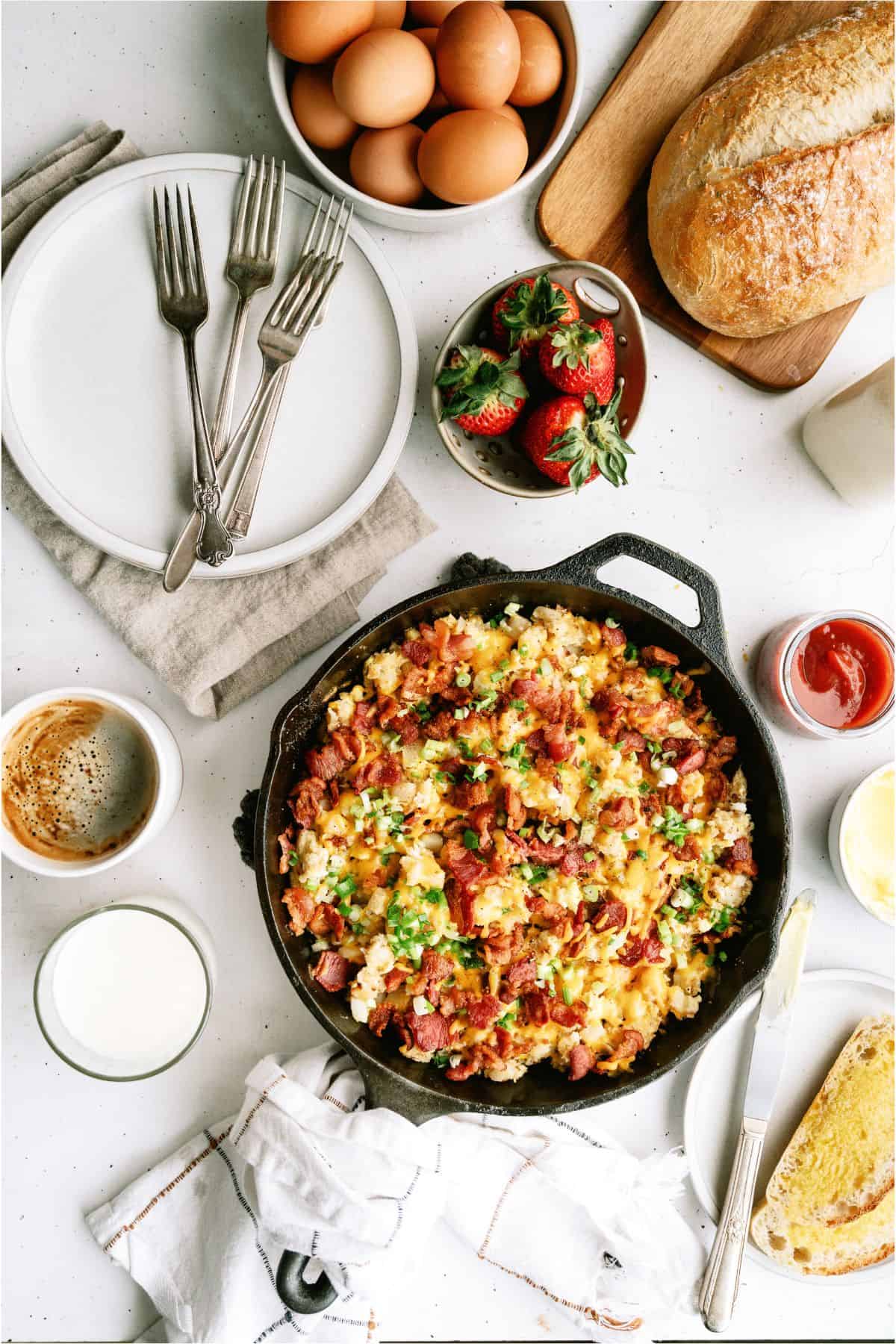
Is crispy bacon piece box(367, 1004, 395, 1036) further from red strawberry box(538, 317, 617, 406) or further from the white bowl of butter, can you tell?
red strawberry box(538, 317, 617, 406)

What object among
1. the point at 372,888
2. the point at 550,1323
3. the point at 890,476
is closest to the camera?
the point at 372,888

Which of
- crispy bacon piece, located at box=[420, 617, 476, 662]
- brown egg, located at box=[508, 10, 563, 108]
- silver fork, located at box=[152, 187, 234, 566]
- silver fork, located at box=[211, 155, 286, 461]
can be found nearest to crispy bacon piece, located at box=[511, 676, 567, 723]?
crispy bacon piece, located at box=[420, 617, 476, 662]

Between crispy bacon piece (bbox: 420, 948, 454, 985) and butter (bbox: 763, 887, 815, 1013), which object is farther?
butter (bbox: 763, 887, 815, 1013)

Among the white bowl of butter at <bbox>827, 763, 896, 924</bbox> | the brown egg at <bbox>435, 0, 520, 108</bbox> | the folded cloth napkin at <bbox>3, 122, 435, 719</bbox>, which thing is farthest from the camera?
the white bowl of butter at <bbox>827, 763, 896, 924</bbox>

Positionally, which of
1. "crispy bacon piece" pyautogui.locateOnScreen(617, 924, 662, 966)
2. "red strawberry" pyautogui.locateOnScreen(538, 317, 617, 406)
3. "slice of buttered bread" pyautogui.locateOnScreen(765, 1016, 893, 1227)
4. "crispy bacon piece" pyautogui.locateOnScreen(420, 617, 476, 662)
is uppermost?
"red strawberry" pyautogui.locateOnScreen(538, 317, 617, 406)

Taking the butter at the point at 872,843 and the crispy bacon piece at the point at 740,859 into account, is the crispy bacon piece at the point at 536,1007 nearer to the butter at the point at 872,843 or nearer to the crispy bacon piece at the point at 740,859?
the crispy bacon piece at the point at 740,859

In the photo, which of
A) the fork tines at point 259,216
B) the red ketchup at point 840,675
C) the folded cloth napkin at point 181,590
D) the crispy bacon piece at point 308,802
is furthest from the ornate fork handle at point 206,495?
the red ketchup at point 840,675

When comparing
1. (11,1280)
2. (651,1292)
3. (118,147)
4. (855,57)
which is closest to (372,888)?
(651,1292)

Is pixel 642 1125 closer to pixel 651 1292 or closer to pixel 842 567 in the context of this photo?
pixel 651 1292
